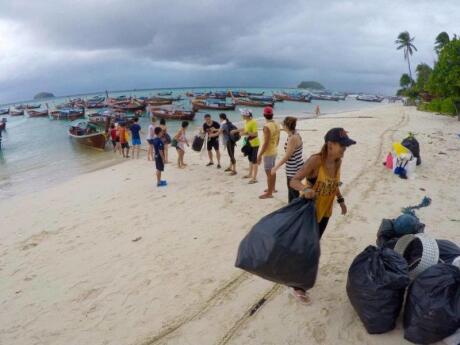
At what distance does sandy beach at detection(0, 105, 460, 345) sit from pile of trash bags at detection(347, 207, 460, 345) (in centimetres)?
21

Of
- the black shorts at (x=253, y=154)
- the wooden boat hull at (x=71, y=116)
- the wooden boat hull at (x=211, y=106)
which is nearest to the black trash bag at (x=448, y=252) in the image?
the black shorts at (x=253, y=154)

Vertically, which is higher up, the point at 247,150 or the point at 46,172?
the point at 247,150

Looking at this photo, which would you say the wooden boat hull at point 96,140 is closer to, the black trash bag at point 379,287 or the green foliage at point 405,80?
the black trash bag at point 379,287

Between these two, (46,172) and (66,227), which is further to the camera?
(46,172)

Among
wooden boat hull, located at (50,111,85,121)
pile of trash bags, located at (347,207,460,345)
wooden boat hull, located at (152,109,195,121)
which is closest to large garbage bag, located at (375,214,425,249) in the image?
pile of trash bags, located at (347,207,460,345)

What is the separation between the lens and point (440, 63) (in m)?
17.9

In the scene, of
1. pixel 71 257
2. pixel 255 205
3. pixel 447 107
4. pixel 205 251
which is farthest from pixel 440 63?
pixel 71 257

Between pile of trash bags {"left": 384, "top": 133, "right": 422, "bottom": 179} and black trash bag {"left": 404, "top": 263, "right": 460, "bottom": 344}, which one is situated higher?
pile of trash bags {"left": 384, "top": 133, "right": 422, "bottom": 179}

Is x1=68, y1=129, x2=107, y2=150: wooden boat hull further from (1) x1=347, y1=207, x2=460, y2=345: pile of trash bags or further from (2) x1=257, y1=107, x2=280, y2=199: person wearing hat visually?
(1) x1=347, y1=207, x2=460, y2=345: pile of trash bags

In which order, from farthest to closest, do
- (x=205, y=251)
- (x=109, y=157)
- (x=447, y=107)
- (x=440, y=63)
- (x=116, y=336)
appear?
1. (x=447, y=107)
2. (x=440, y=63)
3. (x=109, y=157)
4. (x=205, y=251)
5. (x=116, y=336)

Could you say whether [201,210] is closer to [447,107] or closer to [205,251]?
[205,251]

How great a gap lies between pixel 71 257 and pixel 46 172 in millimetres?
10318

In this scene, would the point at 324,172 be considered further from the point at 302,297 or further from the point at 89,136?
the point at 89,136

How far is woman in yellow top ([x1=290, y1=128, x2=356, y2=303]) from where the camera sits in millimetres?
2602
